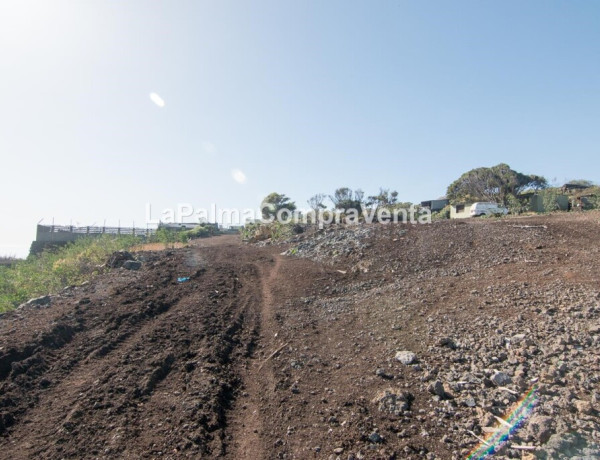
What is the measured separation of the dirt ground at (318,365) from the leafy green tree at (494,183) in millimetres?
20984

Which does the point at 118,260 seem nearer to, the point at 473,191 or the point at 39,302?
the point at 39,302

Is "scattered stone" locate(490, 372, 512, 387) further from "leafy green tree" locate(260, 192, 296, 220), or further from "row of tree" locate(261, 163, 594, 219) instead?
"leafy green tree" locate(260, 192, 296, 220)

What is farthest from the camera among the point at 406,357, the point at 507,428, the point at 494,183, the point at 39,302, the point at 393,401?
the point at 494,183

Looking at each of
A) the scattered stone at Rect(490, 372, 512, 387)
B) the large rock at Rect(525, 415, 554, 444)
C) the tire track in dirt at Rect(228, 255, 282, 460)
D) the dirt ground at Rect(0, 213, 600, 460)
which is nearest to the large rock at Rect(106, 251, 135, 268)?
the dirt ground at Rect(0, 213, 600, 460)

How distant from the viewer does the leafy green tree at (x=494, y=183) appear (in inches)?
1063

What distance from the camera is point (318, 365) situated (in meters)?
4.27

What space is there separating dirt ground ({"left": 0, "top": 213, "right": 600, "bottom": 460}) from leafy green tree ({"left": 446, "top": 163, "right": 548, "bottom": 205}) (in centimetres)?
2098

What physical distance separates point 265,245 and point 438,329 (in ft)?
40.0

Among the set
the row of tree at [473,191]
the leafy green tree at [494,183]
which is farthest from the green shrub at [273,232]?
the leafy green tree at [494,183]

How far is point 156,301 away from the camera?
6.72 meters

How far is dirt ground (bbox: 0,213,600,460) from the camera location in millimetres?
2881

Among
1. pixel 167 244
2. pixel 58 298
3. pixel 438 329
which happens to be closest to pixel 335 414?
pixel 438 329

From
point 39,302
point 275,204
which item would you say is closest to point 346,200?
point 275,204

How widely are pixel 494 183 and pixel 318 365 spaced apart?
91.6 ft
